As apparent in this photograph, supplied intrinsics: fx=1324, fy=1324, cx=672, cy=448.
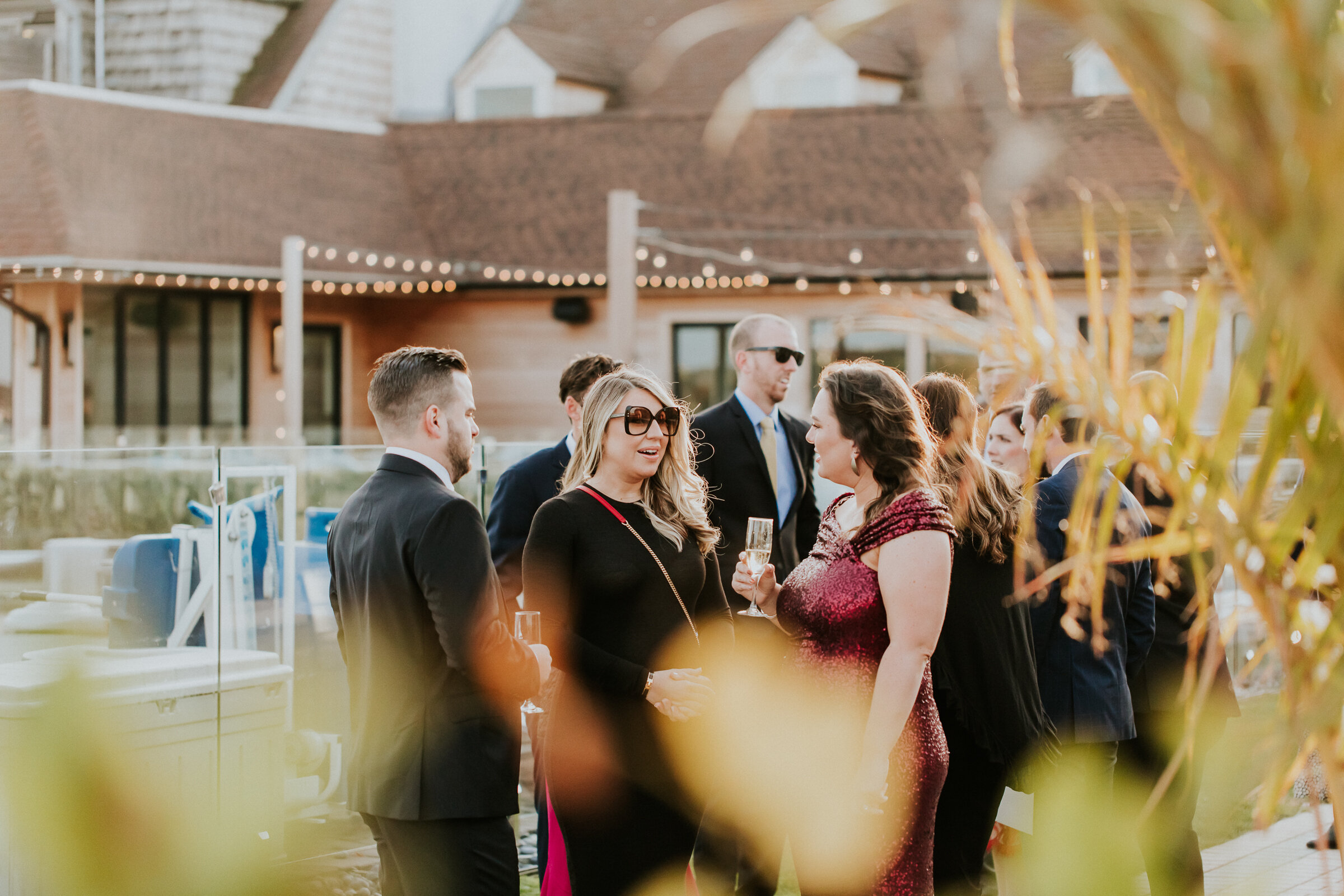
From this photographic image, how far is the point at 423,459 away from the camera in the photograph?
328 cm

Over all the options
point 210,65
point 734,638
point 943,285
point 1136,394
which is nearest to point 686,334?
point 943,285

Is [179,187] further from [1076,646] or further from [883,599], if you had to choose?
[883,599]

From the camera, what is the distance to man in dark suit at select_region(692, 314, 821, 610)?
5371 millimetres

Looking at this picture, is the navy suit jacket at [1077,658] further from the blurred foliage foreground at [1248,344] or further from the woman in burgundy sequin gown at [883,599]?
the blurred foliage foreground at [1248,344]

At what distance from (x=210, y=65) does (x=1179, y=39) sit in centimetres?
2372

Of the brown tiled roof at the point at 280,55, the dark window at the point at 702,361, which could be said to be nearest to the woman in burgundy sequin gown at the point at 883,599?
the dark window at the point at 702,361

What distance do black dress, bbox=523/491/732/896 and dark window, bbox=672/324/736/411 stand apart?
14.1 metres

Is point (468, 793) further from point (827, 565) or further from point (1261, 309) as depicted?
point (1261, 309)

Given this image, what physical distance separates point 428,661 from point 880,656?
3.60 ft

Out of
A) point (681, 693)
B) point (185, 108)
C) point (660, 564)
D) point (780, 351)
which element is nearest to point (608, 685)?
point (681, 693)

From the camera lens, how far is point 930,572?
10.2 feet

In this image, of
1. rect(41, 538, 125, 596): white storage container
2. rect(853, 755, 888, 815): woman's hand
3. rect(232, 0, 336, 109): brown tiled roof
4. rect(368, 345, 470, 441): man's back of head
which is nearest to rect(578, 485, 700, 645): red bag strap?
rect(368, 345, 470, 441): man's back of head

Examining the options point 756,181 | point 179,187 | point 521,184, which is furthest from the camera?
point 521,184

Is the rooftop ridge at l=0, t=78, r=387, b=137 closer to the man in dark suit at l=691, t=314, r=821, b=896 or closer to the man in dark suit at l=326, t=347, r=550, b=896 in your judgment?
the man in dark suit at l=691, t=314, r=821, b=896
